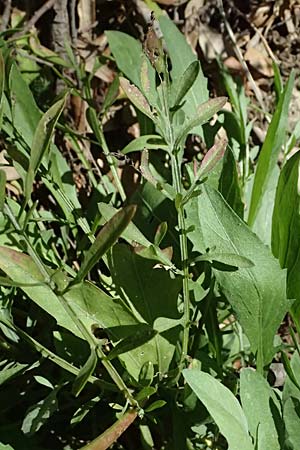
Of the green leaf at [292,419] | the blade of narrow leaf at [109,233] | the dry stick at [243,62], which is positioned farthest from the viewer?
the dry stick at [243,62]

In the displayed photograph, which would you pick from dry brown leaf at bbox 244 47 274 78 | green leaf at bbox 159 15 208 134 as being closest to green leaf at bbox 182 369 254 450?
green leaf at bbox 159 15 208 134

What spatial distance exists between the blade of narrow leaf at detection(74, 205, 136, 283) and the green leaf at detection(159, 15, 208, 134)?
63 cm

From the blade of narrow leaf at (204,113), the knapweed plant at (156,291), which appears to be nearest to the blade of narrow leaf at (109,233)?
the knapweed plant at (156,291)

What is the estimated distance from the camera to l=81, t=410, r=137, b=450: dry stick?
Result: 89 centimetres

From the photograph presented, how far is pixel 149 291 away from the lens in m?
1.01

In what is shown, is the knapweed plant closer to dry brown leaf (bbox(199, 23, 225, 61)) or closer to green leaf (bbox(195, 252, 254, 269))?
green leaf (bbox(195, 252, 254, 269))

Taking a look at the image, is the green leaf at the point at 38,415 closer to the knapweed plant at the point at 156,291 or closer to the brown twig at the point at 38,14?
the knapweed plant at the point at 156,291

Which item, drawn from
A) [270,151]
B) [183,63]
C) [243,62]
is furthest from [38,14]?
[270,151]

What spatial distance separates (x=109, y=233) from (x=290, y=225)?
43cm

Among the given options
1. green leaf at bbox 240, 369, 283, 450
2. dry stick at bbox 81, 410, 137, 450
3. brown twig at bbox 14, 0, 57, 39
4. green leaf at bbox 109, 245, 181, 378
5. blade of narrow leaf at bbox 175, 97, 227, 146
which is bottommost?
green leaf at bbox 240, 369, 283, 450

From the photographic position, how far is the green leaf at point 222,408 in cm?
89

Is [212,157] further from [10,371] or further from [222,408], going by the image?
[10,371]

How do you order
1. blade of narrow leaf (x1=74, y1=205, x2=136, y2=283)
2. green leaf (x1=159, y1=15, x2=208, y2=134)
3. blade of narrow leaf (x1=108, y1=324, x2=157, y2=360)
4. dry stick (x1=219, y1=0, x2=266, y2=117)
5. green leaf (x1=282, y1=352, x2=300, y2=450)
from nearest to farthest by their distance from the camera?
blade of narrow leaf (x1=74, y1=205, x2=136, y2=283), blade of narrow leaf (x1=108, y1=324, x2=157, y2=360), green leaf (x1=282, y1=352, x2=300, y2=450), green leaf (x1=159, y1=15, x2=208, y2=134), dry stick (x1=219, y1=0, x2=266, y2=117)

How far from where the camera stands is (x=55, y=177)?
3.98 feet
